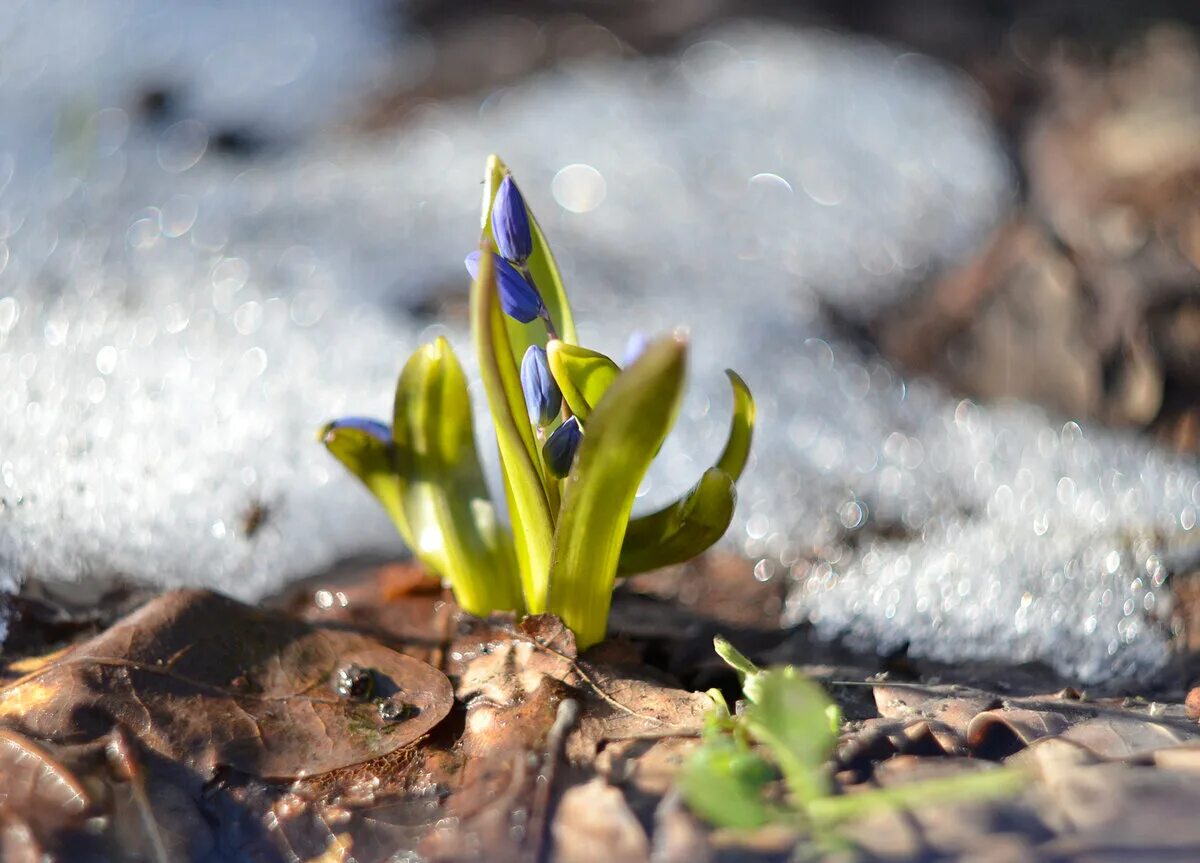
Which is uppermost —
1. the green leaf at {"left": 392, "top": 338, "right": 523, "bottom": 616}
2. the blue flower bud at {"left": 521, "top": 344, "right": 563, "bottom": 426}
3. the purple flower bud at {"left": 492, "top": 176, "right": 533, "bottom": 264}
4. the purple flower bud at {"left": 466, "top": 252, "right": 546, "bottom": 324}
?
the purple flower bud at {"left": 492, "top": 176, "right": 533, "bottom": 264}

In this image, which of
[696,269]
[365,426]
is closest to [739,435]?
[365,426]

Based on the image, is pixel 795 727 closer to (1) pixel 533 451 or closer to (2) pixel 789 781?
(2) pixel 789 781

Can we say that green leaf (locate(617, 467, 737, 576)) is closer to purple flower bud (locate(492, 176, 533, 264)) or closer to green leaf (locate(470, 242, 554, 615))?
green leaf (locate(470, 242, 554, 615))

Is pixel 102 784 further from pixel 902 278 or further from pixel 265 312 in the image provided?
pixel 902 278

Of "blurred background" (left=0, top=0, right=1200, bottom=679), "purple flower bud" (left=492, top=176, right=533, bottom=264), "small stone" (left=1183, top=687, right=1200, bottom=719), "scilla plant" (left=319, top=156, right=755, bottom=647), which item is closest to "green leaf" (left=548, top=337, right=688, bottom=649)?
"scilla plant" (left=319, top=156, right=755, bottom=647)

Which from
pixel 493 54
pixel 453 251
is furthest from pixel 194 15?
pixel 453 251

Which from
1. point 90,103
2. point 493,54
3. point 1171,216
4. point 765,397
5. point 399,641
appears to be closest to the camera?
point 399,641

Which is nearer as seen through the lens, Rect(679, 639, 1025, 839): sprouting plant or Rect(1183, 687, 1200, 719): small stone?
Rect(679, 639, 1025, 839): sprouting plant

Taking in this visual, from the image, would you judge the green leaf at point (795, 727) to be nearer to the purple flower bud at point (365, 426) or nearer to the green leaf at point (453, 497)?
the green leaf at point (453, 497)
